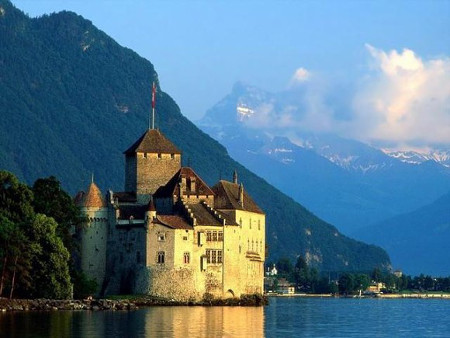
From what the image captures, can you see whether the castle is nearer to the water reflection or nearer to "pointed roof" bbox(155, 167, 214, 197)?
"pointed roof" bbox(155, 167, 214, 197)

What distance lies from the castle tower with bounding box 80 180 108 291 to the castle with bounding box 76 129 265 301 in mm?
99

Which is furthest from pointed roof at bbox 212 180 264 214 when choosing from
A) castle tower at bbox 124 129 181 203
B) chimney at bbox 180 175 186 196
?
castle tower at bbox 124 129 181 203

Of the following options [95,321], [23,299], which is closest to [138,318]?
[95,321]

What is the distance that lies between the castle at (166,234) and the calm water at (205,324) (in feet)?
22.6

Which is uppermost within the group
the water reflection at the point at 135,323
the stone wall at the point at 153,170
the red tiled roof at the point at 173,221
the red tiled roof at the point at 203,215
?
the stone wall at the point at 153,170

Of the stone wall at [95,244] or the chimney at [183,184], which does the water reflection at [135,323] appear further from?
the chimney at [183,184]

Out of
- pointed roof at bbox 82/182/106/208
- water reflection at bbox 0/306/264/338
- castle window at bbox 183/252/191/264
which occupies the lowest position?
water reflection at bbox 0/306/264/338

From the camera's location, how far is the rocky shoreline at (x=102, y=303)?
11219cm

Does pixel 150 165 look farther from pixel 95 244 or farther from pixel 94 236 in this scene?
pixel 95 244

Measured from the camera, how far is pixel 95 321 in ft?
329

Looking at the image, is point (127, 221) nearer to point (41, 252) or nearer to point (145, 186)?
point (145, 186)

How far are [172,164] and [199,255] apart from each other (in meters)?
14.6

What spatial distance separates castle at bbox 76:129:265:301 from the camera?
131375 millimetres

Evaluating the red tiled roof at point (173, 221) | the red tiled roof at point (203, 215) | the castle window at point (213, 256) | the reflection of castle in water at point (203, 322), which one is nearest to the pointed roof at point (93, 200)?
the red tiled roof at point (173, 221)
